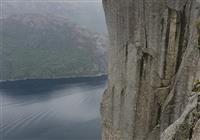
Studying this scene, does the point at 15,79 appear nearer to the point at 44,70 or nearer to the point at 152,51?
the point at 44,70

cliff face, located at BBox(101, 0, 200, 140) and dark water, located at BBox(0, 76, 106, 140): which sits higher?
cliff face, located at BBox(101, 0, 200, 140)

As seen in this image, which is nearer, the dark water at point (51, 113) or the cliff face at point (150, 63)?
the cliff face at point (150, 63)

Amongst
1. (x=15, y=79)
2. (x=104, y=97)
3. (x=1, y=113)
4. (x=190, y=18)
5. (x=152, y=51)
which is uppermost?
(x=190, y=18)

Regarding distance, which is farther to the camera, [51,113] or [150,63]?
[51,113]

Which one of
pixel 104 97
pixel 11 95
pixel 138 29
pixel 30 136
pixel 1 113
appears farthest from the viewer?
pixel 11 95

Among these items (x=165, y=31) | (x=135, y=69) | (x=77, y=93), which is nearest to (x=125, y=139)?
(x=135, y=69)
